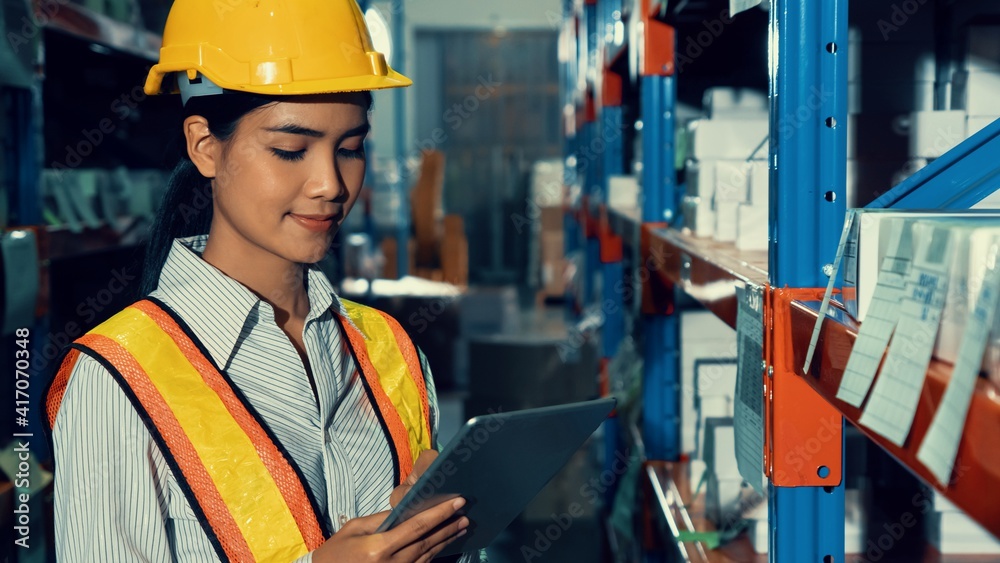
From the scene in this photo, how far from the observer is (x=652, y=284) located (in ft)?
8.68

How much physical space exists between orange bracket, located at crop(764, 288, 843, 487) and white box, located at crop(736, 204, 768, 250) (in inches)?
23.9

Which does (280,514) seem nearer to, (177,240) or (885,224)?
(177,240)

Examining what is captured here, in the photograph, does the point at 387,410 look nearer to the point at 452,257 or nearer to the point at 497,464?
the point at 497,464

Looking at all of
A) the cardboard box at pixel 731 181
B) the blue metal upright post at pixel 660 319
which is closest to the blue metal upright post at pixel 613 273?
the blue metal upright post at pixel 660 319

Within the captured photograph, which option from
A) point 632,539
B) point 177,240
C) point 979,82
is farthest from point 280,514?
point 632,539

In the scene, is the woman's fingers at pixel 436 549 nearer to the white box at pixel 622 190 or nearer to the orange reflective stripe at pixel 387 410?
the orange reflective stripe at pixel 387 410

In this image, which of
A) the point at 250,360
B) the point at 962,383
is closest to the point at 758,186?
the point at 250,360

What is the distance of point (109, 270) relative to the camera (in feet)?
15.8

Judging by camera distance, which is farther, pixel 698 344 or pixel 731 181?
pixel 698 344

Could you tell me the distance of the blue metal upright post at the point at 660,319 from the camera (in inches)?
105

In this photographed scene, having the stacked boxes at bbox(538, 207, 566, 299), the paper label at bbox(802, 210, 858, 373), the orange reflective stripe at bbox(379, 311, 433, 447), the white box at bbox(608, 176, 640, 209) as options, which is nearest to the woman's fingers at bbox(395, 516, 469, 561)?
the orange reflective stripe at bbox(379, 311, 433, 447)

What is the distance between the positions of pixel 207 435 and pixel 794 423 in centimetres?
77

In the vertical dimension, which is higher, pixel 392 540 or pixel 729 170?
pixel 729 170

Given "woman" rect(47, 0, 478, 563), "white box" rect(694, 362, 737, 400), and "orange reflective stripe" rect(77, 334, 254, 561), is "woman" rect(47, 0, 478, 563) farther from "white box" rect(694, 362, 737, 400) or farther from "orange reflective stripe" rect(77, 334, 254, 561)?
"white box" rect(694, 362, 737, 400)
